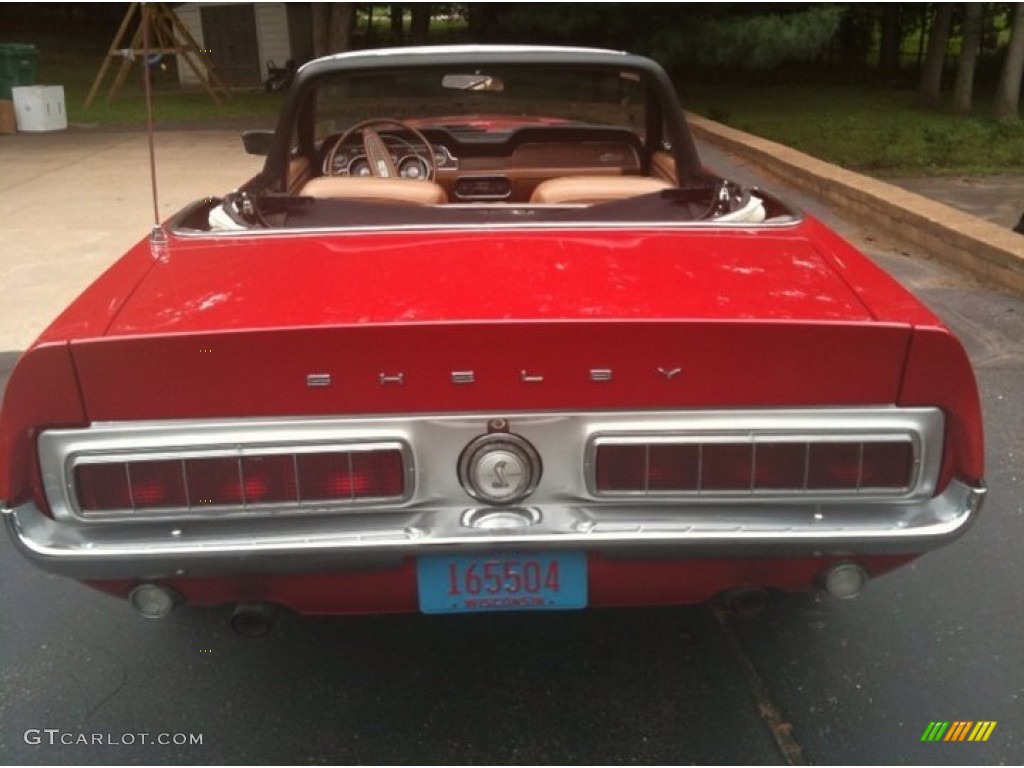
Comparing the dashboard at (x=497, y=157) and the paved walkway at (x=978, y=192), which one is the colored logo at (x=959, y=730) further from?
the paved walkway at (x=978, y=192)

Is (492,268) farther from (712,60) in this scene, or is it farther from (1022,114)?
(1022,114)

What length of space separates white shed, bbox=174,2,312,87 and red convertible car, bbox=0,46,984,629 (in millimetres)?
22299


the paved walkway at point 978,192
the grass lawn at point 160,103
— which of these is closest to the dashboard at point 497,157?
the paved walkway at point 978,192

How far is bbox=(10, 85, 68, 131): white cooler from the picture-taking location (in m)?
14.5

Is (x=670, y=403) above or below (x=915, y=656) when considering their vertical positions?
above

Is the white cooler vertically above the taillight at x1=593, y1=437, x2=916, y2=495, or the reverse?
the taillight at x1=593, y1=437, x2=916, y2=495

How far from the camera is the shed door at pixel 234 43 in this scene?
75.3 ft

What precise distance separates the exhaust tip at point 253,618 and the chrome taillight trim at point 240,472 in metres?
0.27

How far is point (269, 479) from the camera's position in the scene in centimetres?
210

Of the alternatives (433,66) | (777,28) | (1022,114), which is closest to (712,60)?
(777,28)

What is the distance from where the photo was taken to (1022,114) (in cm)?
1930

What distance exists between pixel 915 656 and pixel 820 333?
3.70 ft

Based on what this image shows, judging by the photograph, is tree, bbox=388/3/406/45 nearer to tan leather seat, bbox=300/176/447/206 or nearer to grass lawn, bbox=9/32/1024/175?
grass lawn, bbox=9/32/1024/175

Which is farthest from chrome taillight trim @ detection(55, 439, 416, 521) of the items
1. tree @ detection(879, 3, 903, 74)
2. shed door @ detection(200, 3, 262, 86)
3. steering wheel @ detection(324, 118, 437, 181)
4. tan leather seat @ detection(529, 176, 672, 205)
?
tree @ detection(879, 3, 903, 74)
